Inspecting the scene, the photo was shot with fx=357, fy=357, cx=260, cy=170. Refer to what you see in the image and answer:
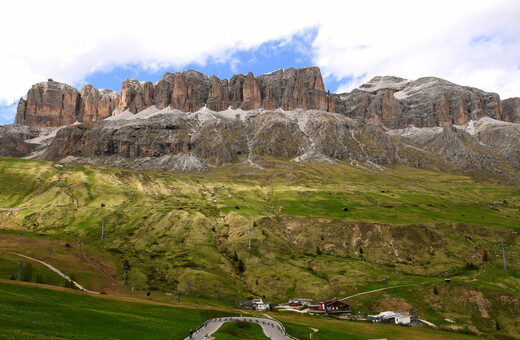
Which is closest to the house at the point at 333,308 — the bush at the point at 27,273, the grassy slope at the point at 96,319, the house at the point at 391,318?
the house at the point at 391,318

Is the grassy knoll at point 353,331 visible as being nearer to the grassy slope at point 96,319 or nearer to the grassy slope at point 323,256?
the grassy slope at point 96,319

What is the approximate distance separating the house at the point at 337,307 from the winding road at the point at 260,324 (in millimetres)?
35993

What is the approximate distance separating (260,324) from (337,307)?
43511 millimetres

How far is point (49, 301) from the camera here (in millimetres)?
58562

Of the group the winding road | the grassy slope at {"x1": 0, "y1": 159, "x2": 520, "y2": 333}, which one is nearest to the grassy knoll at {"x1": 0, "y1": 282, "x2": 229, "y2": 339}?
the winding road

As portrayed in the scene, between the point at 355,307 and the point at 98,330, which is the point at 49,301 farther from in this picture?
the point at 355,307

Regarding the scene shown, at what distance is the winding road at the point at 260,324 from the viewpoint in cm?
5846

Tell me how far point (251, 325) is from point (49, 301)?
118ft

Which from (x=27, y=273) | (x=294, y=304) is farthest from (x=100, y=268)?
(x=294, y=304)

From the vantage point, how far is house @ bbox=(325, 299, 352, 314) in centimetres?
10851

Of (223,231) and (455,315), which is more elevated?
(223,231)

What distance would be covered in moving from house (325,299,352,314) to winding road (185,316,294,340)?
36.0m

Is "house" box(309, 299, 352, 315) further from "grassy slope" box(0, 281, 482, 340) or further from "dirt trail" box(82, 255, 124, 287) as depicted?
"dirt trail" box(82, 255, 124, 287)

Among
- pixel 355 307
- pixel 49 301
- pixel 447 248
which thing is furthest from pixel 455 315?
pixel 49 301
